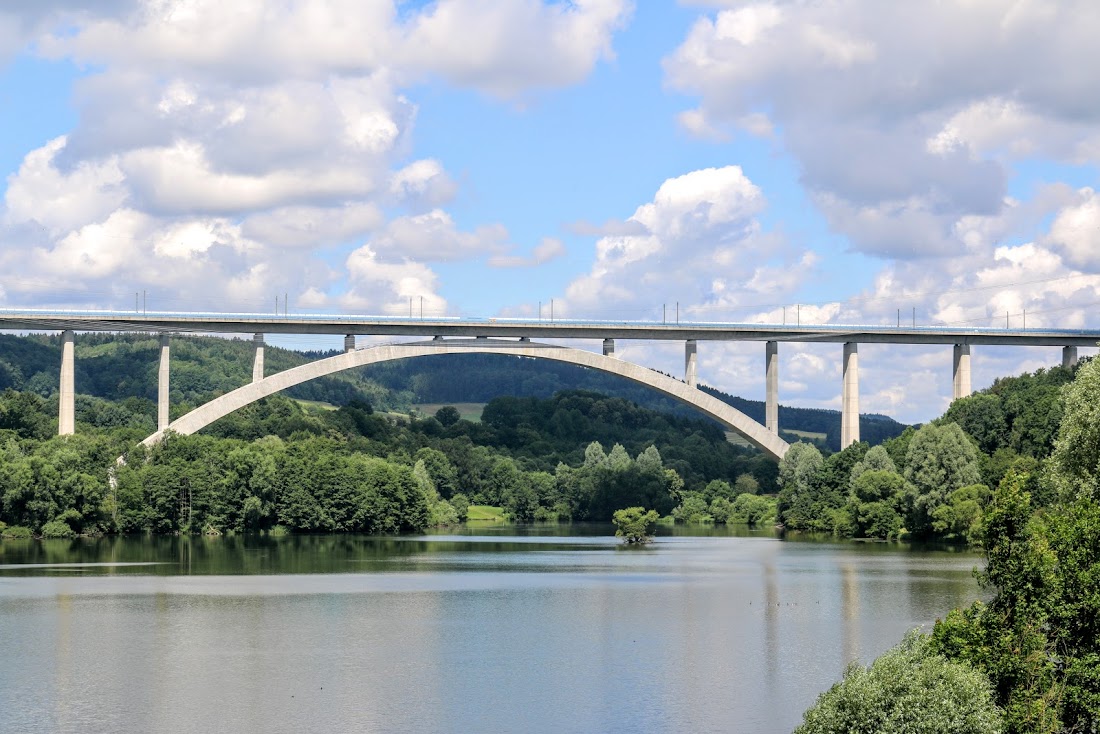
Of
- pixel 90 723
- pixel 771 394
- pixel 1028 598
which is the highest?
pixel 771 394

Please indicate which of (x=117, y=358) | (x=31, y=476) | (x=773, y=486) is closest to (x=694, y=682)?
(x=31, y=476)

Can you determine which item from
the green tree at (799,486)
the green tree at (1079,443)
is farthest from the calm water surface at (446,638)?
the green tree at (799,486)

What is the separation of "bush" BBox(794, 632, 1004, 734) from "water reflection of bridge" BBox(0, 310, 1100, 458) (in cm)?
4544

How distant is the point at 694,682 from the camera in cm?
2117

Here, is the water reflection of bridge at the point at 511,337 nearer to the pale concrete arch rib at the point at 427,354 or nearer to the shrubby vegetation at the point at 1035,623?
the pale concrete arch rib at the point at 427,354

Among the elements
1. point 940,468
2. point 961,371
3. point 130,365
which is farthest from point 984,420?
point 130,365

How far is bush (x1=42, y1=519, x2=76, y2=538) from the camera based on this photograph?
5453 cm

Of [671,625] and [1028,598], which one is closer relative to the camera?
[1028,598]

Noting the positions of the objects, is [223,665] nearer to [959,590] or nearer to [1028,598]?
[1028,598]

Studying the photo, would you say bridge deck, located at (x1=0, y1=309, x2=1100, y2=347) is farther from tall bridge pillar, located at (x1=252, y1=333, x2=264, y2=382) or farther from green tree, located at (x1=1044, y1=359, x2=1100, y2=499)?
green tree, located at (x1=1044, y1=359, x2=1100, y2=499)

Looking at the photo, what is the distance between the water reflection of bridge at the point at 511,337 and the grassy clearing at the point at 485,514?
2150 cm

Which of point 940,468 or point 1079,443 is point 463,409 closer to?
point 940,468

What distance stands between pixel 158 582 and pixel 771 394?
3422cm

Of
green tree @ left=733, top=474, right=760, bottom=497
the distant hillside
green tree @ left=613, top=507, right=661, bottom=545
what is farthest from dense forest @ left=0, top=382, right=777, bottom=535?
the distant hillside
